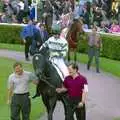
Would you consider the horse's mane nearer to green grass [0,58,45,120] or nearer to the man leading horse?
green grass [0,58,45,120]

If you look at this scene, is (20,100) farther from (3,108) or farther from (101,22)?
(101,22)

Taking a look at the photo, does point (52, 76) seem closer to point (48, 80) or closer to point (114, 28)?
point (48, 80)

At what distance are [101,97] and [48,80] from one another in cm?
544

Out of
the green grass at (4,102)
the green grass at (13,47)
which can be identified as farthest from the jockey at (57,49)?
the green grass at (13,47)

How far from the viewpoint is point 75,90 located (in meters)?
13.7

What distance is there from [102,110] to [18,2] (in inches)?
932

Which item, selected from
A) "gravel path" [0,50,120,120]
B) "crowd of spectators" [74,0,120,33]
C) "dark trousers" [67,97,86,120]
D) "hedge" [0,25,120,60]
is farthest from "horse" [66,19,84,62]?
"dark trousers" [67,97,86,120]

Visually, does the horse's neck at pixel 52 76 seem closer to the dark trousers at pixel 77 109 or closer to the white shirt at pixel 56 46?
the dark trousers at pixel 77 109

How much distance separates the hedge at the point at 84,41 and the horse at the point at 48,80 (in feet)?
38.7


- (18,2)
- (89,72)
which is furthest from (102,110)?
(18,2)

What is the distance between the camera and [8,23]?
37969 mm

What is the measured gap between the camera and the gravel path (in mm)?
17141

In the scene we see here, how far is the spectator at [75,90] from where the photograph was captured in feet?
44.5

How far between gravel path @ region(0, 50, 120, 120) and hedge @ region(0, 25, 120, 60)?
3.06 m
